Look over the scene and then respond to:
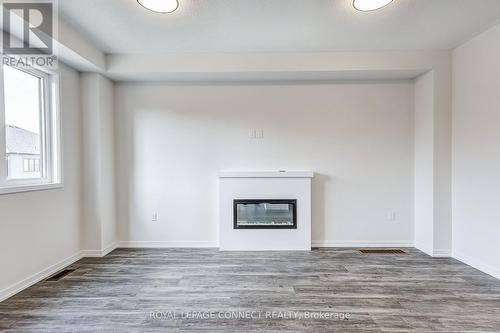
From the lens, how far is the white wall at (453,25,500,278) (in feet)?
9.09

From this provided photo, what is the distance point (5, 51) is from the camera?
8.02ft

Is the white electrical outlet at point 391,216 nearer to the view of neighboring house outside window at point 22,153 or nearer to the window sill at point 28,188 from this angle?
the window sill at point 28,188

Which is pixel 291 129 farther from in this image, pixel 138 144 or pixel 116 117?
pixel 116 117

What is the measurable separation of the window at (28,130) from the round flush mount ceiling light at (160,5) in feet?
4.80

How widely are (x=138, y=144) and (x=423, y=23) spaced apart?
3.72 metres

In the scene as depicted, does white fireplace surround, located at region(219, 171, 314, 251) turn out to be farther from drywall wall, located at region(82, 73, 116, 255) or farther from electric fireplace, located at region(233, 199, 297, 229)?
drywall wall, located at region(82, 73, 116, 255)

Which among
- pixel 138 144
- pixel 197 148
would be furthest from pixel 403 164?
pixel 138 144

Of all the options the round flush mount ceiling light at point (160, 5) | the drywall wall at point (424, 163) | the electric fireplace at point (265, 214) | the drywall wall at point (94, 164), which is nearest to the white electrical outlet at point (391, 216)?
the drywall wall at point (424, 163)

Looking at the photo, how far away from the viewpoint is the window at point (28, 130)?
2.48 m

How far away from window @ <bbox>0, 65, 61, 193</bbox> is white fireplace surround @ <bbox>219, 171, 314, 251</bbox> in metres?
2.04

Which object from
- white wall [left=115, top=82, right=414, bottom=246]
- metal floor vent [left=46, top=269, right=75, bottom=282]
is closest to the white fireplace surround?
white wall [left=115, top=82, right=414, bottom=246]

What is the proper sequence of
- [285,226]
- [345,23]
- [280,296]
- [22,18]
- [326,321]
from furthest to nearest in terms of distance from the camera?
1. [285,226]
2. [345,23]
3. [280,296]
4. [22,18]
5. [326,321]

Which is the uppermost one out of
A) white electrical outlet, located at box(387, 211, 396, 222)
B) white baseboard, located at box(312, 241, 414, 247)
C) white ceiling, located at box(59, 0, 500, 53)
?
white ceiling, located at box(59, 0, 500, 53)

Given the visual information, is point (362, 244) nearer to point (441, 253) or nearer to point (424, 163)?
point (441, 253)
